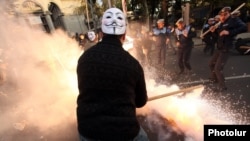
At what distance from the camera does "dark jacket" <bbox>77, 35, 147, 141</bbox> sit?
2.17m

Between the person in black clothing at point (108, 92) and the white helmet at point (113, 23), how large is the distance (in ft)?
0.11

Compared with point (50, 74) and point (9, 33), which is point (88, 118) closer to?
point (50, 74)

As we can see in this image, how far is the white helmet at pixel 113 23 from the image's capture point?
235cm

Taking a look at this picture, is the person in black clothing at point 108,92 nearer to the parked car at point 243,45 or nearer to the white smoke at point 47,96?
the white smoke at point 47,96

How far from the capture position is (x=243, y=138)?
12.1ft

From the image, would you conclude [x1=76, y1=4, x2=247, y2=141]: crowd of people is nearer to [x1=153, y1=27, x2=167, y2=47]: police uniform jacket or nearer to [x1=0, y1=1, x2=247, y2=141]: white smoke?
[x1=0, y1=1, x2=247, y2=141]: white smoke

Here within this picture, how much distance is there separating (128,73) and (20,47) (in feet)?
19.7

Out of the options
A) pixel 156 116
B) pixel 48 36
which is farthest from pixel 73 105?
pixel 48 36

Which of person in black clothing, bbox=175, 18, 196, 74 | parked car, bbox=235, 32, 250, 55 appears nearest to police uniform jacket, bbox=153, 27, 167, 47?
person in black clothing, bbox=175, 18, 196, 74

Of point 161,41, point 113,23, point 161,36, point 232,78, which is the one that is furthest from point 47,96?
point 161,36

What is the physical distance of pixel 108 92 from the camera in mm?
2166

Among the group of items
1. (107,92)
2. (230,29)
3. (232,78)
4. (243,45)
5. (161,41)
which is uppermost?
(107,92)

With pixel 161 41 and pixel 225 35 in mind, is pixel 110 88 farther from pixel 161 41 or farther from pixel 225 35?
pixel 161 41

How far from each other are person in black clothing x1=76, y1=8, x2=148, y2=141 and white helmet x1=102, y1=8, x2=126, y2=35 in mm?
35
